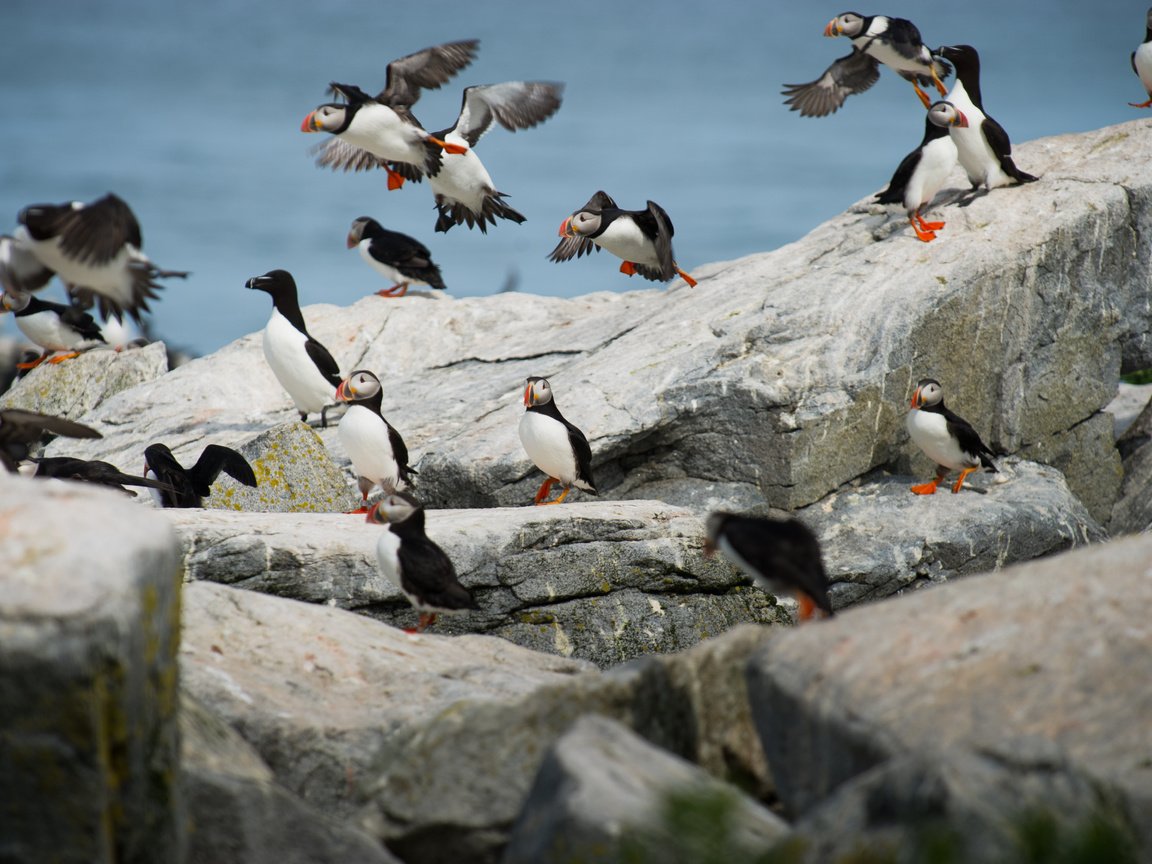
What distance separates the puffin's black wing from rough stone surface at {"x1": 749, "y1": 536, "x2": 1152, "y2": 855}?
934 cm

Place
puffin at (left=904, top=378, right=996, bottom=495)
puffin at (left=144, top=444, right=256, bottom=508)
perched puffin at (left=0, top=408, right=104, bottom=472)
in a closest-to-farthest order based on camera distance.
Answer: perched puffin at (left=0, top=408, right=104, bottom=472) < puffin at (left=144, top=444, right=256, bottom=508) < puffin at (left=904, top=378, right=996, bottom=495)

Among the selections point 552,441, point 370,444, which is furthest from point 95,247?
point 552,441

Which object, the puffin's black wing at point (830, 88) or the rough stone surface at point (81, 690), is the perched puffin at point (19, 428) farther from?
the puffin's black wing at point (830, 88)

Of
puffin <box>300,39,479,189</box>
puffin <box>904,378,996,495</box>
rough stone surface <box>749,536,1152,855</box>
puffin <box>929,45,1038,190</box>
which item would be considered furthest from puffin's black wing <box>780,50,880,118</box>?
rough stone surface <box>749,536,1152,855</box>

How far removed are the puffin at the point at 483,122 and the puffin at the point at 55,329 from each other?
4.62 m

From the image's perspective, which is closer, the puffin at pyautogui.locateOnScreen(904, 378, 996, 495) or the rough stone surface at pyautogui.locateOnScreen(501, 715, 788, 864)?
the rough stone surface at pyautogui.locateOnScreen(501, 715, 788, 864)

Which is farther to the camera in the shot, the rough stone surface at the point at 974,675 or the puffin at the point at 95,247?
the puffin at the point at 95,247

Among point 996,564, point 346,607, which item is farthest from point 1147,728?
point 996,564

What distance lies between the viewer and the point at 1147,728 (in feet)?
10.3

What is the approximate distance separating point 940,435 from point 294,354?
507 centimetres

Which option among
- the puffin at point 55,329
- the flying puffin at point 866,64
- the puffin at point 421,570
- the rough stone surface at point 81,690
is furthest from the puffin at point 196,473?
the flying puffin at point 866,64

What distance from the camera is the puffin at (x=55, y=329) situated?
44.8 feet

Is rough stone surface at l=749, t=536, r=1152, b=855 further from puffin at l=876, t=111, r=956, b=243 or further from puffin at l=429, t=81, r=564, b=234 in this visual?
puffin at l=429, t=81, r=564, b=234

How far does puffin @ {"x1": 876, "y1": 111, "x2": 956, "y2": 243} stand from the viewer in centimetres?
1003
